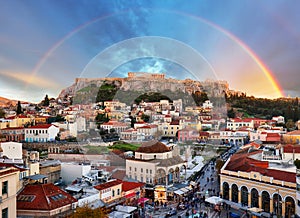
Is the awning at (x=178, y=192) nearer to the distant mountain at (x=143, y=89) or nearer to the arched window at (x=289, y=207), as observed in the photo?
the arched window at (x=289, y=207)

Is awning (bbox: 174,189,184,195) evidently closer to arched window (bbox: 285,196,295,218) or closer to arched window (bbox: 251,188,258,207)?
arched window (bbox: 251,188,258,207)

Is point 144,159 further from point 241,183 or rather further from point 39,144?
point 39,144

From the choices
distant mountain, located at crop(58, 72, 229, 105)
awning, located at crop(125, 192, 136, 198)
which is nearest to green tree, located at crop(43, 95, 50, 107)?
distant mountain, located at crop(58, 72, 229, 105)

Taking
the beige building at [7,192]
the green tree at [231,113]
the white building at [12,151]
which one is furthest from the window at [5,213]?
the green tree at [231,113]

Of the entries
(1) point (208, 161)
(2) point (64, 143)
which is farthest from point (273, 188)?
(2) point (64, 143)

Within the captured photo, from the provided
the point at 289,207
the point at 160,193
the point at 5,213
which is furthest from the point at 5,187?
the point at 289,207
